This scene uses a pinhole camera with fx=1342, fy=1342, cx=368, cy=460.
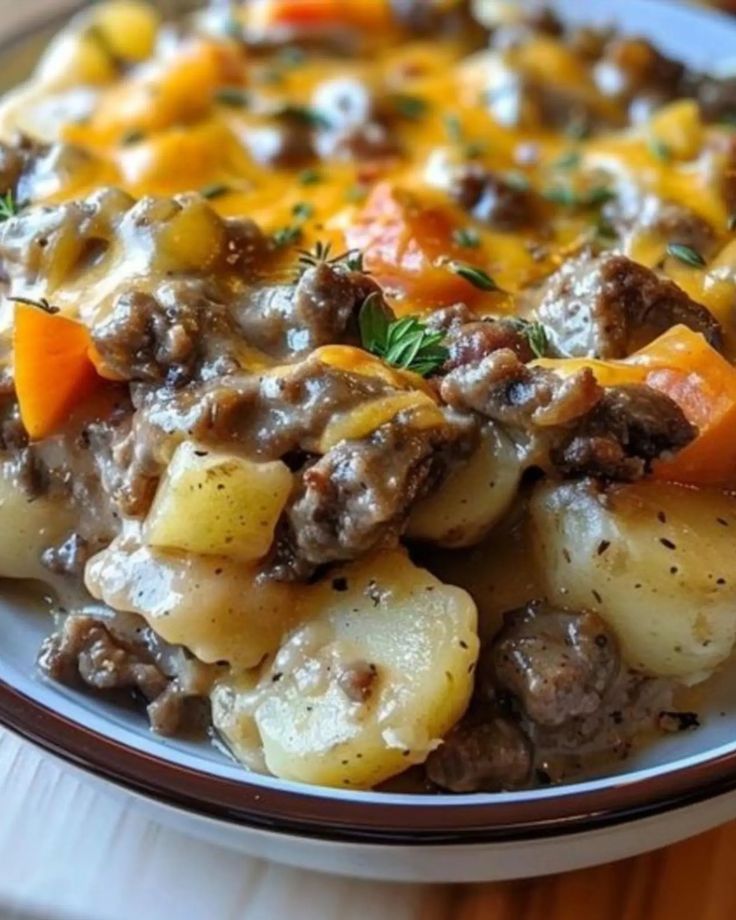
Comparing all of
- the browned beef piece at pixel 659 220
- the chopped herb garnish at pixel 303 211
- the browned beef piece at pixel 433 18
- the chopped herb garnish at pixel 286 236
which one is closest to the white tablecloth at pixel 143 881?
the chopped herb garnish at pixel 286 236

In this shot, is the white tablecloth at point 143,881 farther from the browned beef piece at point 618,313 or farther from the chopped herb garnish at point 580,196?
the chopped herb garnish at point 580,196

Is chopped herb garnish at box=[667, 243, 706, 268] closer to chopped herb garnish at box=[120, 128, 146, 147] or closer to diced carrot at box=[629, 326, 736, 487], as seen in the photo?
diced carrot at box=[629, 326, 736, 487]

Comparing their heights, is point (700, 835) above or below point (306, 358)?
below

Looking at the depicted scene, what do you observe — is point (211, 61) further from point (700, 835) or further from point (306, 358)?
point (700, 835)

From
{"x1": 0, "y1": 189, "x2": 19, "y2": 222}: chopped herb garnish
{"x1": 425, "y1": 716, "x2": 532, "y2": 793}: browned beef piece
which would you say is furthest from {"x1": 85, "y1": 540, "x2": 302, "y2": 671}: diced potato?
{"x1": 0, "y1": 189, "x2": 19, "y2": 222}: chopped herb garnish

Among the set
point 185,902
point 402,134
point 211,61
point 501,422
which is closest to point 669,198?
point 402,134
